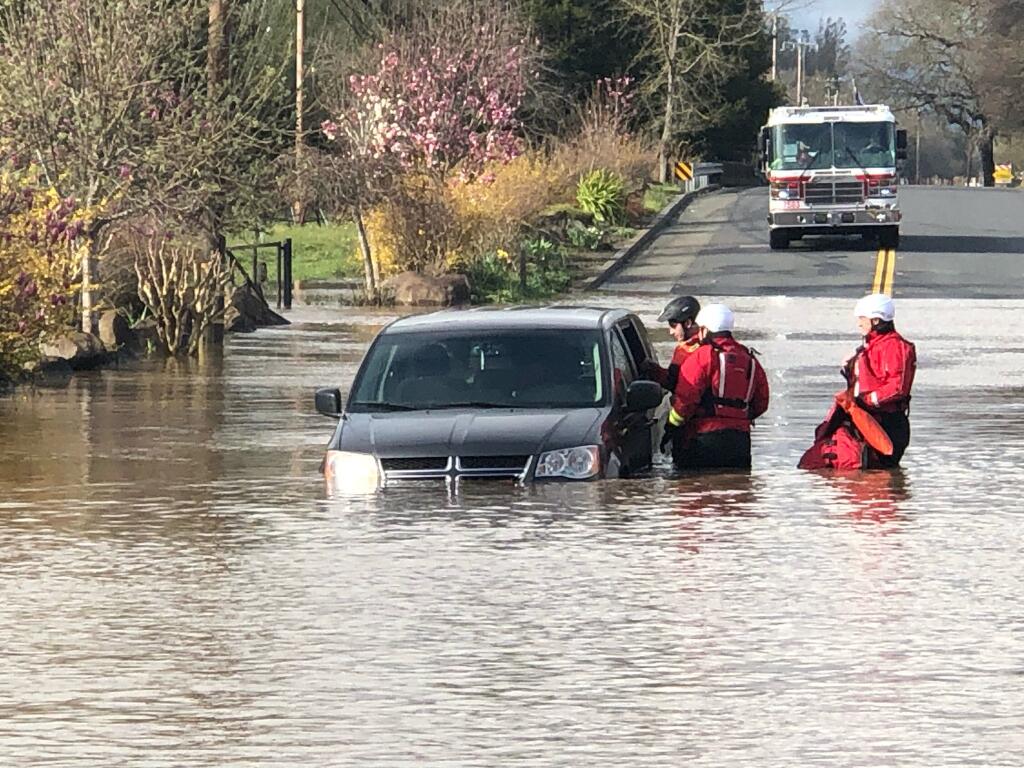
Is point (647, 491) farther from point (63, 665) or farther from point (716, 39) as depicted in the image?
point (716, 39)

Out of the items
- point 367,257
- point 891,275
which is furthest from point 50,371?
point 891,275

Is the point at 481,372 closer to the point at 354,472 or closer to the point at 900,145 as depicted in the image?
the point at 354,472

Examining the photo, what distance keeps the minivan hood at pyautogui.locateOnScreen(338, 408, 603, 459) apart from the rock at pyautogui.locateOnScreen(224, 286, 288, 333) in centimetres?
1825

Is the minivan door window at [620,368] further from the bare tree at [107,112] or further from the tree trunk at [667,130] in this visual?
the tree trunk at [667,130]

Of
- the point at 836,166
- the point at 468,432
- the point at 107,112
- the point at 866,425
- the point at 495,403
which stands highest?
the point at 107,112

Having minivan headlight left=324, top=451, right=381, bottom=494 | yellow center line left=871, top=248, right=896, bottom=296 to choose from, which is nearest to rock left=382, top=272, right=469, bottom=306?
yellow center line left=871, top=248, right=896, bottom=296

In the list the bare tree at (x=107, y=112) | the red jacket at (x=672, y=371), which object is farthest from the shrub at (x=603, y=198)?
the red jacket at (x=672, y=371)

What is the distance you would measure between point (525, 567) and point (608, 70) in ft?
262

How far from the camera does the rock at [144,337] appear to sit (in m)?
29.8

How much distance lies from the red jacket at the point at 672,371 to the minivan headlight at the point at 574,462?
5.00ft

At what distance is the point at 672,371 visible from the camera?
53.8 feet

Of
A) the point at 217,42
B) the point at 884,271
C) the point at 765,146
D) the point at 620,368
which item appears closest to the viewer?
the point at 620,368

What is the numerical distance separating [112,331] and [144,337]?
1099mm

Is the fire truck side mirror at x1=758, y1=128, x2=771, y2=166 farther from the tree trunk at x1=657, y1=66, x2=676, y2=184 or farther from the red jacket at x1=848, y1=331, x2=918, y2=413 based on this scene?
the tree trunk at x1=657, y1=66, x2=676, y2=184
